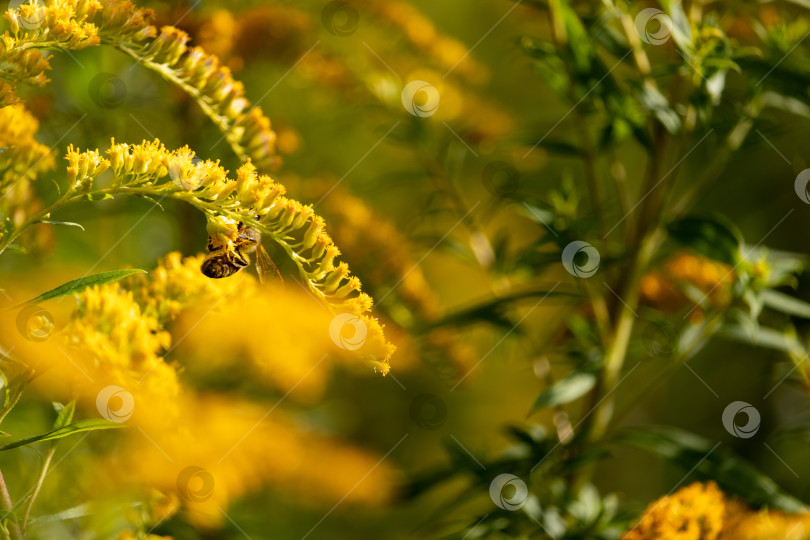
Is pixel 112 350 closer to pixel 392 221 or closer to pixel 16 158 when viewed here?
pixel 16 158

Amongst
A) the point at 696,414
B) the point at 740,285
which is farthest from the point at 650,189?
the point at 696,414

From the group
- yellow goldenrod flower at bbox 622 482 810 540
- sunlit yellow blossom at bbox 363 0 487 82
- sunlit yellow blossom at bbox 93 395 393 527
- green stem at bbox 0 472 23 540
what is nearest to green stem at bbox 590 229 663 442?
yellow goldenrod flower at bbox 622 482 810 540

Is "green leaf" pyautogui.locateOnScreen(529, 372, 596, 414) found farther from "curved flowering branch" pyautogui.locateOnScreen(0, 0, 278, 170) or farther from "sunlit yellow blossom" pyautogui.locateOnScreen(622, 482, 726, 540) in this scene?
"curved flowering branch" pyautogui.locateOnScreen(0, 0, 278, 170)

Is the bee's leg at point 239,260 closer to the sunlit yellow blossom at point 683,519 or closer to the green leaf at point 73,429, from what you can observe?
the green leaf at point 73,429

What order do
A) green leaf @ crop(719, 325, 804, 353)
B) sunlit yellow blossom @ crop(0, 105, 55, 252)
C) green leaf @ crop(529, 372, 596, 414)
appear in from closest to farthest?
sunlit yellow blossom @ crop(0, 105, 55, 252) → green leaf @ crop(529, 372, 596, 414) → green leaf @ crop(719, 325, 804, 353)

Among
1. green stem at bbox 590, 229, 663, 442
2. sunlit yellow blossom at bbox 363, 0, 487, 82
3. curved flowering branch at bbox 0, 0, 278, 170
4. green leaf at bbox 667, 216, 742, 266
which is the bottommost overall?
curved flowering branch at bbox 0, 0, 278, 170

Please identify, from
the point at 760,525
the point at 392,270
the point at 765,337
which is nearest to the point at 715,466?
the point at 760,525

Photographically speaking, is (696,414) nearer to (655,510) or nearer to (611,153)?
(611,153)
